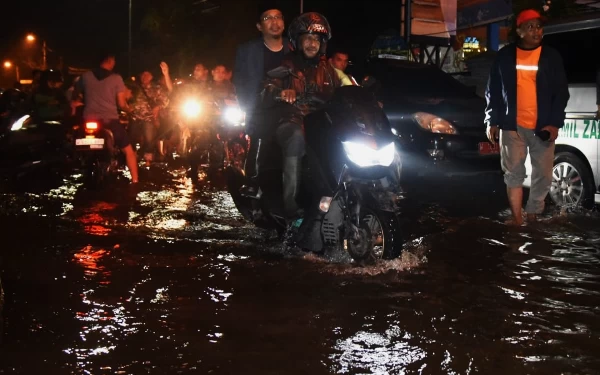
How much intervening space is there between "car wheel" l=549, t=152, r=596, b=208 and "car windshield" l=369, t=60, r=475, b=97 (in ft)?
9.04

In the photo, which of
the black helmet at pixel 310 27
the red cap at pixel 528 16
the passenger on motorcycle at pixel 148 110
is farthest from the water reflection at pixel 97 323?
the passenger on motorcycle at pixel 148 110

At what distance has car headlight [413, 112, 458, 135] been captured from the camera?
415 inches

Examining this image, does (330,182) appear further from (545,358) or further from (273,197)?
(545,358)

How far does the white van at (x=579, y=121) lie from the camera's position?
8758mm

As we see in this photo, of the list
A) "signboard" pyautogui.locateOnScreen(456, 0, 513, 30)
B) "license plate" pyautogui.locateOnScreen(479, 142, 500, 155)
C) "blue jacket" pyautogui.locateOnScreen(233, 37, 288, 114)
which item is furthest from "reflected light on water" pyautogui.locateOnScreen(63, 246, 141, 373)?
"signboard" pyautogui.locateOnScreen(456, 0, 513, 30)

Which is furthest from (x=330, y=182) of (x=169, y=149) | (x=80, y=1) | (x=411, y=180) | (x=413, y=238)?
(x=80, y=1)

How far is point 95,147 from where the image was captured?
11359mm

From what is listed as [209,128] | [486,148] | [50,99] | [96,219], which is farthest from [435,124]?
[50,99]

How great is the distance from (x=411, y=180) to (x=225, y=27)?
86.9 ft

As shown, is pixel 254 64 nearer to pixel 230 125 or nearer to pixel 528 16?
pixel 528 16

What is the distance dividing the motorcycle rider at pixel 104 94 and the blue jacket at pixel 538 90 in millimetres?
5345

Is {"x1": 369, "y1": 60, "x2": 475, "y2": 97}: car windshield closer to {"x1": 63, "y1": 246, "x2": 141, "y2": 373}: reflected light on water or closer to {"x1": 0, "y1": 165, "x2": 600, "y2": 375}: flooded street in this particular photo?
{"x1": 0, "y1": 165, "x2": 600, "y2": 375}: flooded street

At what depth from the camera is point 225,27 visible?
36188mm

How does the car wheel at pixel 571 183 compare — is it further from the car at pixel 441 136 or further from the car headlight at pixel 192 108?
the car headlight at pixel 192 108
